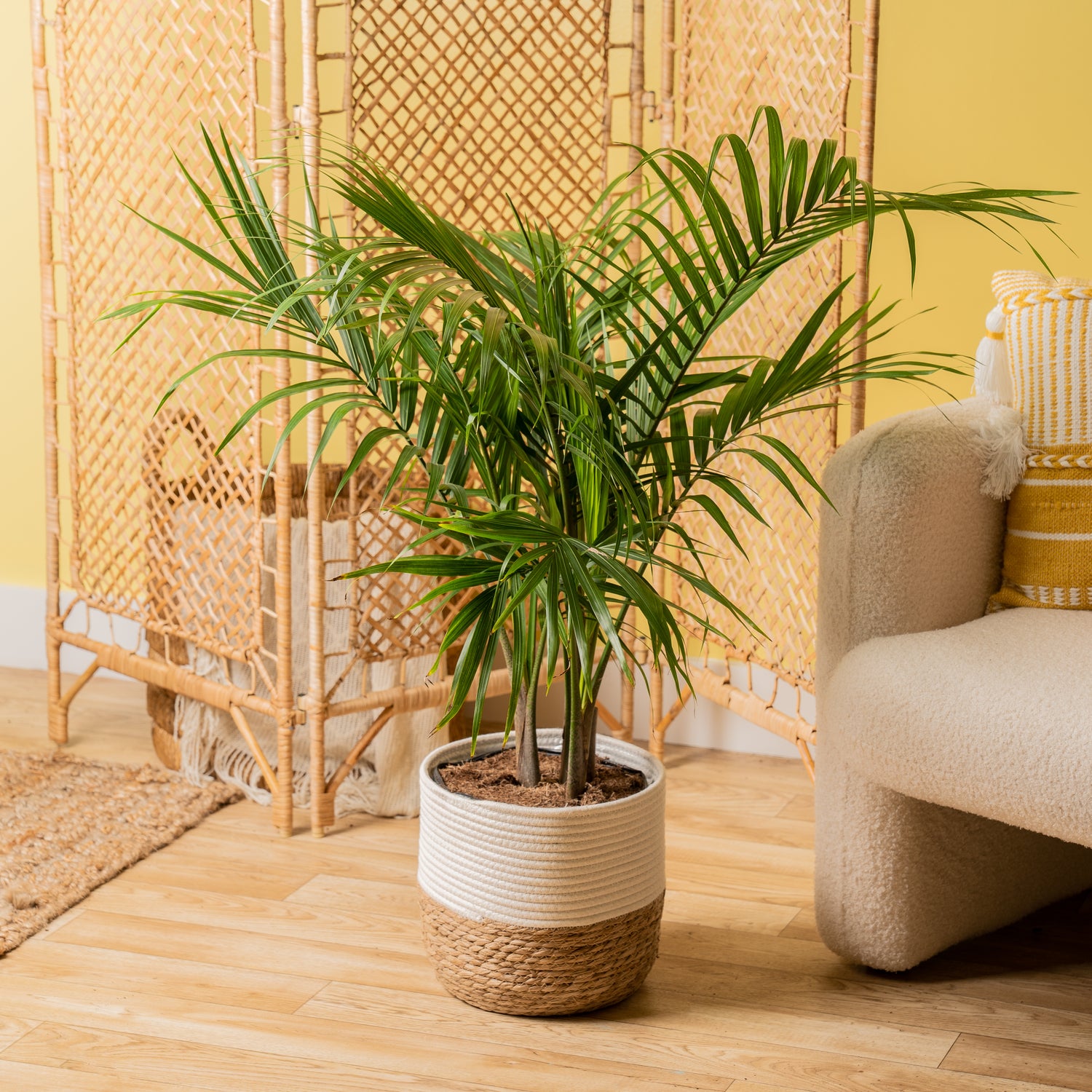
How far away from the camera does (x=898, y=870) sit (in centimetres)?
162

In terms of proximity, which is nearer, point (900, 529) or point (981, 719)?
point (981, 719)

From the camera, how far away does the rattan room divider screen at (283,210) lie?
6.88 feet

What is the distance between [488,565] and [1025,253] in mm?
1304

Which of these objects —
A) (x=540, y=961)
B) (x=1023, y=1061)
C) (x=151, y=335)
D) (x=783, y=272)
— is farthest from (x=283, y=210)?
(x=1023, y=1061)

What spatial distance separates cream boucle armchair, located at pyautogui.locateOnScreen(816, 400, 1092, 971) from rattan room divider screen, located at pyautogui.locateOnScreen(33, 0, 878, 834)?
1.57ft

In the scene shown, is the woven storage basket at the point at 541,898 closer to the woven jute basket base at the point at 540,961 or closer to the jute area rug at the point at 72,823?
the woven jute basket base at the point at 540,961

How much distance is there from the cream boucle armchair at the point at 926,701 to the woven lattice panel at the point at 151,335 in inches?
38.4

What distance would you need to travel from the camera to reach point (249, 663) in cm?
219

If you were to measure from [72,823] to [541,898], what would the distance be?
3.12ft

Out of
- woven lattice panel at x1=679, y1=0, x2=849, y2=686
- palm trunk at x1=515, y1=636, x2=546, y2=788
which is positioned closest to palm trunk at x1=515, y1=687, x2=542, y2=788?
palm trunk at x1=515, y1=636, x2=546, y2=788

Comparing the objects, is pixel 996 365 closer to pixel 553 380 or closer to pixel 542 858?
pixel 553 380

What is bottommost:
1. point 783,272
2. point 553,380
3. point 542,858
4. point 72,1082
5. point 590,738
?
point 72,1082

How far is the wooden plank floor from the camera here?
1493mm

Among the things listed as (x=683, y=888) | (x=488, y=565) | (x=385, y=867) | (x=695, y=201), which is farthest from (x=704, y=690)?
(x=488, y=565)
